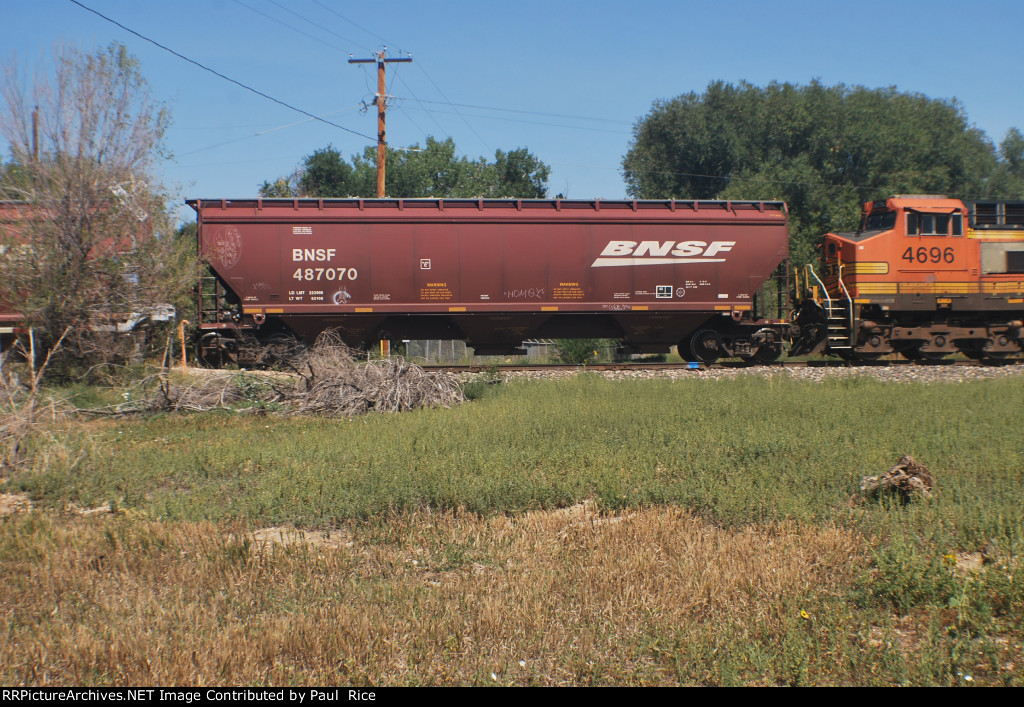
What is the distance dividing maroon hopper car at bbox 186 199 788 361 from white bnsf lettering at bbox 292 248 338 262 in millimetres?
32

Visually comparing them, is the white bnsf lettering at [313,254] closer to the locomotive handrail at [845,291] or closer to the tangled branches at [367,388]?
the tangled branches at [367,388]

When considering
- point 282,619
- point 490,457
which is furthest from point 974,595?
point 490,457

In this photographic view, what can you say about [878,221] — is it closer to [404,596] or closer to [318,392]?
[318,392]

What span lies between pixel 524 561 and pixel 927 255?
16.6 m

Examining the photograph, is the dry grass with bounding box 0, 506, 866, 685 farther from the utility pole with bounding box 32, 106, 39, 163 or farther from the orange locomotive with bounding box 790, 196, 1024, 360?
the orange locomotive with bounding box 790, 196, 1024, 360

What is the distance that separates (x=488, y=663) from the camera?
380 centimetres

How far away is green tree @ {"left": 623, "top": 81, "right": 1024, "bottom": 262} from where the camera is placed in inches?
1762

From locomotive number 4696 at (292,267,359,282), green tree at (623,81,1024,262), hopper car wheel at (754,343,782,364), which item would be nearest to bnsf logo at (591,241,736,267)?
hopper car wheel at (754,343,782,364)

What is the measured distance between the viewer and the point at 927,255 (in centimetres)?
1777

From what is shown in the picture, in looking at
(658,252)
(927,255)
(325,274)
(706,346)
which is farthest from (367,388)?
(927,255)

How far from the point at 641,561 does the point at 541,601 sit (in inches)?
33.2

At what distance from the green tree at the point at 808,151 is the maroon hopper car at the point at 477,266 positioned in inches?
1044

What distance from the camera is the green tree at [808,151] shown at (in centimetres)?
4475

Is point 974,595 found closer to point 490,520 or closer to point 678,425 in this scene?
point 490,520
